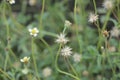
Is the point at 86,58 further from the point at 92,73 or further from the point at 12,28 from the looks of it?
the point at 12,28

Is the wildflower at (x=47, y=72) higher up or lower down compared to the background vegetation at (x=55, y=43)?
lower down

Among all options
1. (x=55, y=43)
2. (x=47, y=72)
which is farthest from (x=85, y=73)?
(x=55, y=43)

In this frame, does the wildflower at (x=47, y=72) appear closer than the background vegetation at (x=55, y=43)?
No

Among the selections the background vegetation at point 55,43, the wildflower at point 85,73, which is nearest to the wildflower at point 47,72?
the background vegetation at point 55,43

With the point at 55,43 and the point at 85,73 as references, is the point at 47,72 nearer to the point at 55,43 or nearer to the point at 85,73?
the point at 85,73

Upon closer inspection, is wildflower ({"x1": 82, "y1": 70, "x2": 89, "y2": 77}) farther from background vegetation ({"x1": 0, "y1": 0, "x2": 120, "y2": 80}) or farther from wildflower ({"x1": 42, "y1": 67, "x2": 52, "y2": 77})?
wildflower ({"x1": 42, "y1": 67, "x2": 52, "y2": 77})

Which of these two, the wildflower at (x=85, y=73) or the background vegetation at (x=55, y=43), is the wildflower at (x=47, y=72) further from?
the wildflower at (x=85, y=73)

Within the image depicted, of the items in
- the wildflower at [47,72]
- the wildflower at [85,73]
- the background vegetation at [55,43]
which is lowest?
the wildflower at [47,72]

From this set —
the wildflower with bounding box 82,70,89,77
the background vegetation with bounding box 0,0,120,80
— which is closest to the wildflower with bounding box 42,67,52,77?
the background vegetation with bounding box 0,0,120,80

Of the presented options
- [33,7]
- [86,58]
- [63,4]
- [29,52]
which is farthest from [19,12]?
[86,58]

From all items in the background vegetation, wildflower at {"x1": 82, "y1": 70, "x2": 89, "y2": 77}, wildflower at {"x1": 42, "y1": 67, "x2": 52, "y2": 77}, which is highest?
the background vegetation

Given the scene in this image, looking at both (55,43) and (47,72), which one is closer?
(47,72)
